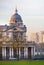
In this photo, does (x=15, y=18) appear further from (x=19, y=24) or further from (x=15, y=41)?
(x=15, y=41)

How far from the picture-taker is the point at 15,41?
63.7 inches

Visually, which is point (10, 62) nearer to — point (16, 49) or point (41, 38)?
point (16, 49)

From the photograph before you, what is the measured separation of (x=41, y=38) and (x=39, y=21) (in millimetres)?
204

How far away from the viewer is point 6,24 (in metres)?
1.61

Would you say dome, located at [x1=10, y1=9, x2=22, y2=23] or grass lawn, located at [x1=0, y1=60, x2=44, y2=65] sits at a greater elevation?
dome, located at [x1=10, y1=9, x2=22, y2=23]

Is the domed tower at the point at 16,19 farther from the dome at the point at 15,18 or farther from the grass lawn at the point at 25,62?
the grass lawn at the point at 25,62

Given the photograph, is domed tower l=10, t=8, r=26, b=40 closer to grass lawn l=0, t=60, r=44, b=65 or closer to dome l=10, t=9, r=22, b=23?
dome l=10, t=9, r=22, b=23

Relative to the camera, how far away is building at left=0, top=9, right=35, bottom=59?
1578mm

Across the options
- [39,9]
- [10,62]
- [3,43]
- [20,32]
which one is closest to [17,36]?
[20,32]

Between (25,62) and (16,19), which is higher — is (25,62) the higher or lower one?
the lower one

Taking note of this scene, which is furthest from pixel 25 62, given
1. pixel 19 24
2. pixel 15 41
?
pixel 19 24

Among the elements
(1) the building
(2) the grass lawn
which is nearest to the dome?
(1) the building

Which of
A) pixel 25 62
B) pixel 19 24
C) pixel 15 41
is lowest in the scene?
pixel 25 62

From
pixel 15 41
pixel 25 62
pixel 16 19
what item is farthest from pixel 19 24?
pixel 25 62
